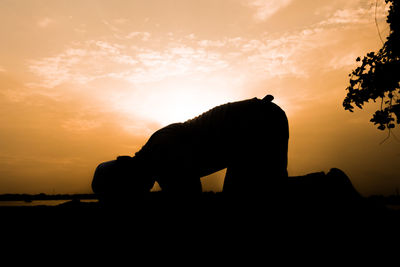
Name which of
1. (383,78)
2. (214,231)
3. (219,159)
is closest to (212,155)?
(219,159)

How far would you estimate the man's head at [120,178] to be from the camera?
346cm

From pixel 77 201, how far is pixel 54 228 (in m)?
0.88

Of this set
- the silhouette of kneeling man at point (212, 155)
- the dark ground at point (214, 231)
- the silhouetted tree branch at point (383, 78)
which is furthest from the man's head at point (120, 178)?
the silhouetted tree branch at point (383, 78)

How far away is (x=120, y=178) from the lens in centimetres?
346

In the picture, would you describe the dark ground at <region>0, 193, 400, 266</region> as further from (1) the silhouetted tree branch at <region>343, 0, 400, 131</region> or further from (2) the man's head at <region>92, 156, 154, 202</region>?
(1) the silhouetted tree branch at <region>343, 0, 400, 131</region>

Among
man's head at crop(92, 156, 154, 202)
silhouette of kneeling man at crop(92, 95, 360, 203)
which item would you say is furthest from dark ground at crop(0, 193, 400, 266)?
man's head at crop(92, 156, 154, 202)

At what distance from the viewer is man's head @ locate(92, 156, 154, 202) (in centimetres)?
346

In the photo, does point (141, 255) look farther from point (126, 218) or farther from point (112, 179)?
point (112, 179)

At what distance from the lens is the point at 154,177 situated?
360 centimetres

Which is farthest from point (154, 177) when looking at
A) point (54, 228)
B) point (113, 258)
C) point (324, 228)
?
point (324, 228)

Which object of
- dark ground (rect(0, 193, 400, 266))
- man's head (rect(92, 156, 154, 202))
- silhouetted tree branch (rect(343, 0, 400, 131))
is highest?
silhouetted tree branch (rect(343, 0, 400, 131))

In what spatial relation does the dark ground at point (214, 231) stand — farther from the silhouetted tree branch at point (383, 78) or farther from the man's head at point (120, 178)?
the silhouetted tree branch at point (383, 78)

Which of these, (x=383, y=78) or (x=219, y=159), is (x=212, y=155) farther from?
(x=383, y=78)

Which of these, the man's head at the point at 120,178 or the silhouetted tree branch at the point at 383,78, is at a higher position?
the silhouetted tree branch at the point at 383,78
